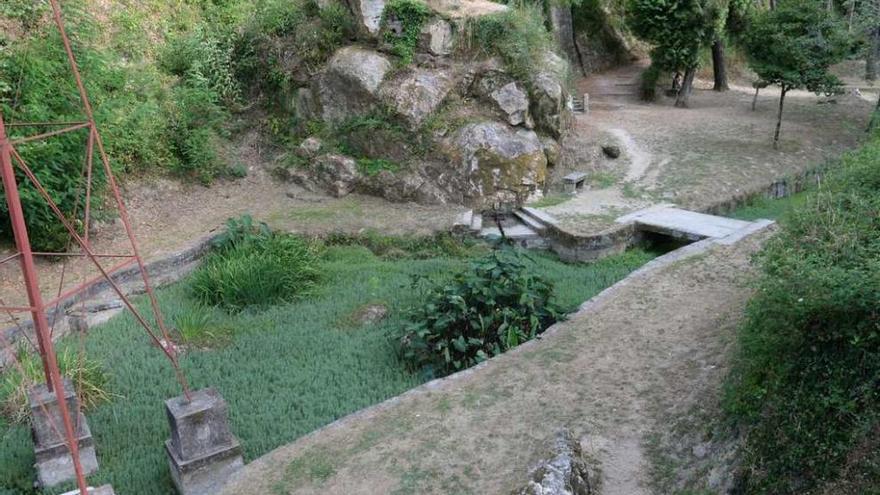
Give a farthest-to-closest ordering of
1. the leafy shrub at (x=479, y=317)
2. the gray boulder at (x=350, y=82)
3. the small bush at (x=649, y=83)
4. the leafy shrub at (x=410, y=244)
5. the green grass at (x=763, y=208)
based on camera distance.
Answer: the small bush at (x=649, y=83)
the gray boulder at (x=350, y=82)
the green grass at (x=763, y=208)
the leafy shrub at (x=410, y=244)
the leafy shrub at (x=479, y=317)

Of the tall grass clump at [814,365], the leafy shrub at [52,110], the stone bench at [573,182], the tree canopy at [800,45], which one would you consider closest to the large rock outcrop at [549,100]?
the stone bench at [573,182]

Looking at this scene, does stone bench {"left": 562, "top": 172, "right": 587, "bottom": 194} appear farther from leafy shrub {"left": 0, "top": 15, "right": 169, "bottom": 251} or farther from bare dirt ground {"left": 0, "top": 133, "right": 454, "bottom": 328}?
leafy shrub {"left": 0, "top": 15, "right": 169, "bottom": 251}

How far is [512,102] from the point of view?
40.8ft

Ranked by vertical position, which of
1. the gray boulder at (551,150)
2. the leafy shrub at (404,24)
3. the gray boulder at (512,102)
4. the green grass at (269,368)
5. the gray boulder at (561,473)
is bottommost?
the green grass at (269,368)

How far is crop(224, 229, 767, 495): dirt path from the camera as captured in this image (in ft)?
16.6

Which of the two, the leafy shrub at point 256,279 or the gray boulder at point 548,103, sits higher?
the gray boulder at point 548,103

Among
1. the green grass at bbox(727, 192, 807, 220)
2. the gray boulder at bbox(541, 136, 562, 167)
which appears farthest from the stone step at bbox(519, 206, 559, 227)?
the green grass at bbox(727, 192, 807, 220)

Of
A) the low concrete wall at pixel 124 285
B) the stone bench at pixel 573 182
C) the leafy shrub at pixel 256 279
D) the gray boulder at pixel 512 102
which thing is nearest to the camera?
the low concrete wall at pixel 124 285

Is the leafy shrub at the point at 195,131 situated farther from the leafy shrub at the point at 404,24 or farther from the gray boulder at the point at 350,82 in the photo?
the leafy shrub at the point at 404,24

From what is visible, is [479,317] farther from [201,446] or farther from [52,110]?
[52,110]

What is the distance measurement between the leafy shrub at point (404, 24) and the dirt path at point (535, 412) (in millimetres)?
6778

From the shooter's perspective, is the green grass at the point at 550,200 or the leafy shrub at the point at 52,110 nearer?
the leafy shrub at the point at 52,110

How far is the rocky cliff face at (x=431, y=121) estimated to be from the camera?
11875mm

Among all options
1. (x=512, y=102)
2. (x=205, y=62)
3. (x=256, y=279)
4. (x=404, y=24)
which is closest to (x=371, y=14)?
(x=404, y=24)
